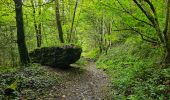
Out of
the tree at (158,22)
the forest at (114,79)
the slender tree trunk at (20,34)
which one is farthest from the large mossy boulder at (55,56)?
the tree at (158,22)

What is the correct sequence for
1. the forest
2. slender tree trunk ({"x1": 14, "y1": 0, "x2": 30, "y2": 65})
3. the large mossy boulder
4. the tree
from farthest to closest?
the large mossy boulder → slender tree trunk ({"x1": 14, "y1": 0, "x2": 30, "y2": 65}) → the tree → the forest

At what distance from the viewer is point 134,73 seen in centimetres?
1080

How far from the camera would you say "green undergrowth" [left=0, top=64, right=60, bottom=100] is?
26.3ft

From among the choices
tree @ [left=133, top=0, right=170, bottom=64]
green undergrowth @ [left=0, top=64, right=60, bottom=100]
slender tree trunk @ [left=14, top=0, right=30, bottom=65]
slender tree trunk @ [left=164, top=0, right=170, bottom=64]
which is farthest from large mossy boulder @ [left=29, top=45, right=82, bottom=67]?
slender tree trunk @ [left=164, top=0, right=170, bottom=64]

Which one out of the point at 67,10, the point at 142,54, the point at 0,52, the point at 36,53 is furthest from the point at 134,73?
the point at 67,10

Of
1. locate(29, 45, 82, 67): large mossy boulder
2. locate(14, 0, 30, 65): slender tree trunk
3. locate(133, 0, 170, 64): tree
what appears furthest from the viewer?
locate(29, 45, 82, 67): large mossy boulder

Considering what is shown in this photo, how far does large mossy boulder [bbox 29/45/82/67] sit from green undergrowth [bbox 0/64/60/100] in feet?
9.55

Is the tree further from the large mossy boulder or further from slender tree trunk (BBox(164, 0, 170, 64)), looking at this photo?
the large mossy boulder

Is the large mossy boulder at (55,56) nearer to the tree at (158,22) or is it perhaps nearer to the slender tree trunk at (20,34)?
the slender tree trunk at (20,34)

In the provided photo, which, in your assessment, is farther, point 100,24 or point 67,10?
point 100,24

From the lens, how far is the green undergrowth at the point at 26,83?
26.3 feet

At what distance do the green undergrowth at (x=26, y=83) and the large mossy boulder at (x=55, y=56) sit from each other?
2.91m

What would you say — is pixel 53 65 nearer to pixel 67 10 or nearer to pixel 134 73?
pixel 134 73

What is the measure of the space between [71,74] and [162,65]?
6.23 meters
